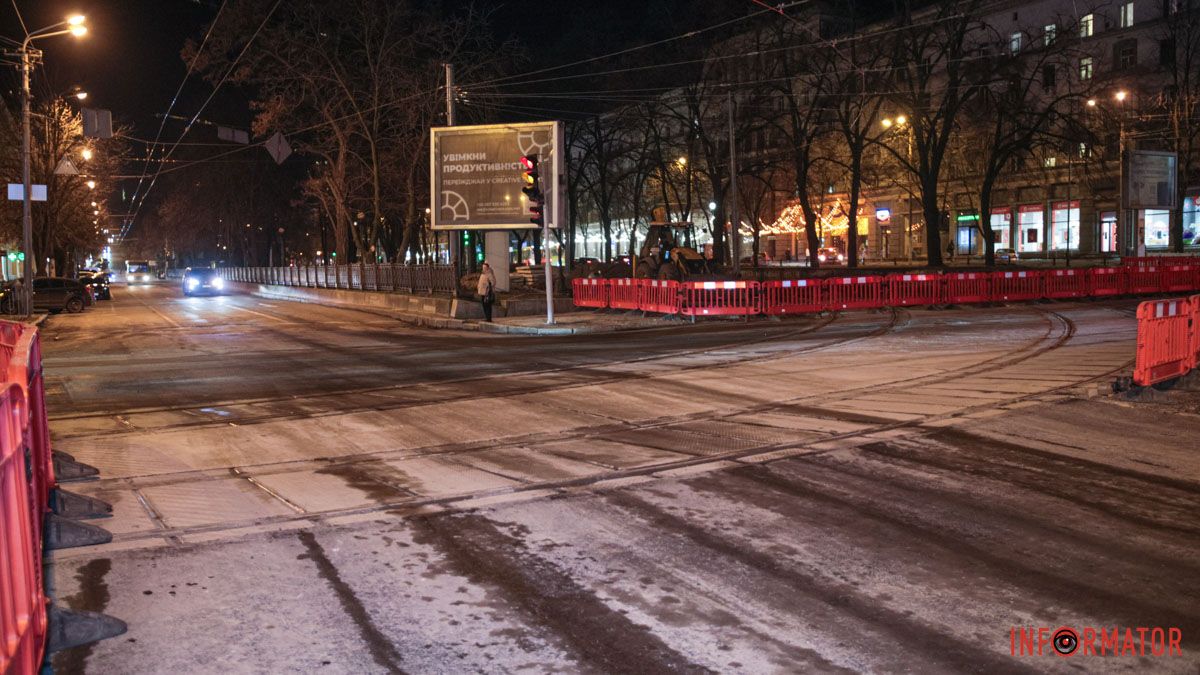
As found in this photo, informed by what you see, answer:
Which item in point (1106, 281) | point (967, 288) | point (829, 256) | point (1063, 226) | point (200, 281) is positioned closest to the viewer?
point (967, 288)

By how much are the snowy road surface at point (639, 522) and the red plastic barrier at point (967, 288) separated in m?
14.9

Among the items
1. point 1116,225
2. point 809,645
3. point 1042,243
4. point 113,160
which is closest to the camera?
point 809,645

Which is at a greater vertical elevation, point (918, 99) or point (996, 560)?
point (918, 99)

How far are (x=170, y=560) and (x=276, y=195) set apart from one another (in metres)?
64.1

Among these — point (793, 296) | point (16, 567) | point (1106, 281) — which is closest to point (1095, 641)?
point (16, 567)

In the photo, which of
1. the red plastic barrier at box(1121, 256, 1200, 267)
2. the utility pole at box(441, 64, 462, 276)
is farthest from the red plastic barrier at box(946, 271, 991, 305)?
the utility pole at box(441, 64, 462, 276)

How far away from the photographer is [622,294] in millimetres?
30062

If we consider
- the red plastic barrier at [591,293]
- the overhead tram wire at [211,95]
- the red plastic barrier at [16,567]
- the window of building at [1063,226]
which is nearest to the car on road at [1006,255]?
the window of building at [1063,226]

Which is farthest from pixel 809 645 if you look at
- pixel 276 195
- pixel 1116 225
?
pixel 276 195

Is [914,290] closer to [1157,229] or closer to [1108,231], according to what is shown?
[1157,229]

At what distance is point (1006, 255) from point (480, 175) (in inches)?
1670

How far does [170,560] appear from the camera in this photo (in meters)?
5.84

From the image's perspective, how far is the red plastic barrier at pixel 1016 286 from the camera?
97.6 feet

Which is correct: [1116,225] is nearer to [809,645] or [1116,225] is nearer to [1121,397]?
[1121,397]
